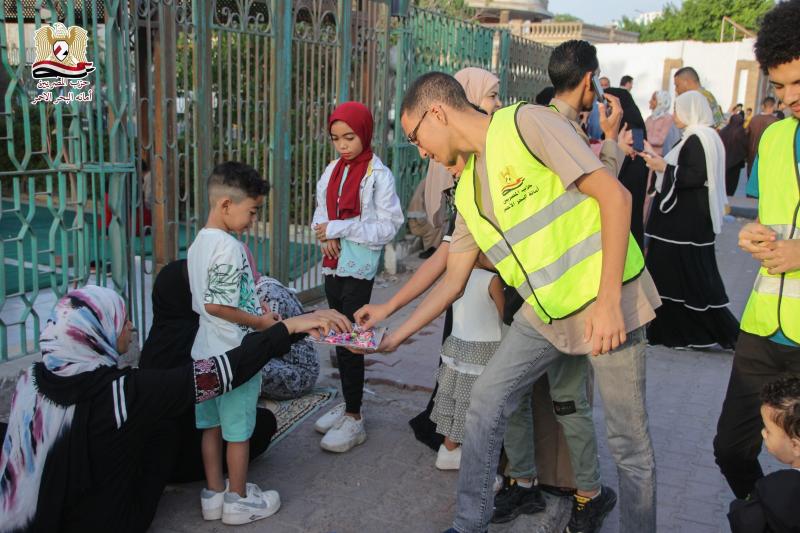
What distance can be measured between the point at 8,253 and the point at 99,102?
5.05 meters

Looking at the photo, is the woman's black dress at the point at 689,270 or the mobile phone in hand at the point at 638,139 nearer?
the mobile phone in hand at the point at 638,139

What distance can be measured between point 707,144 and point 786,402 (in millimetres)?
4060

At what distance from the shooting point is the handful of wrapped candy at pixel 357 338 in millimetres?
3055

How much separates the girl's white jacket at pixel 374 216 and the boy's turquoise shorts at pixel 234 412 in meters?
1.20

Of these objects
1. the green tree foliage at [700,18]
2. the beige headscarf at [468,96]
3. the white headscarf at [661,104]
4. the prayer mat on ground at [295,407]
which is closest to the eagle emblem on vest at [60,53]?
the beige headscarf at [468,96]

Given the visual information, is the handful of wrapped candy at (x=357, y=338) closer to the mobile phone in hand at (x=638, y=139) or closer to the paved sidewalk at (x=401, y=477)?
the paved sidewalk at (x=401, y=477)

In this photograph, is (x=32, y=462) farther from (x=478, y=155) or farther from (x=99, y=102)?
(x=99, y=102)

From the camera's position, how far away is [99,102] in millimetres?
4176

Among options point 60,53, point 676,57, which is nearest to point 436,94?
point 60,53

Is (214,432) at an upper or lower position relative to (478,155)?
lower

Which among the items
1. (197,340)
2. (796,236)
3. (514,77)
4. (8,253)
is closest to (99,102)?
(197,340)

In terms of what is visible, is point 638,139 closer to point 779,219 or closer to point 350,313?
point 350,313

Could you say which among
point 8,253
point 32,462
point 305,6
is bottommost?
point 8,253

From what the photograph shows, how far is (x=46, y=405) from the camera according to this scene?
103 inches
